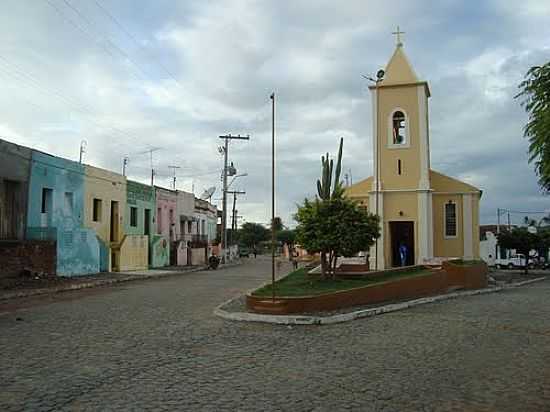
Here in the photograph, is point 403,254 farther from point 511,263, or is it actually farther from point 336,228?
point 511,263

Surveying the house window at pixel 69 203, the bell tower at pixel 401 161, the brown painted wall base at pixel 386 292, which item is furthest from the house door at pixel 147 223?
the brown painted wall base at pixel 386 292

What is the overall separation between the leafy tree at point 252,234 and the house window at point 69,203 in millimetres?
81832

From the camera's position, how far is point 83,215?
98.4ft

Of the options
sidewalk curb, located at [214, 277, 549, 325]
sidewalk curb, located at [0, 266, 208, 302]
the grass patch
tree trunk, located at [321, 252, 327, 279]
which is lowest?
sidewalk curb, located at [214, 277, 549, 325]

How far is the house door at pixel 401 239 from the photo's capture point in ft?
99.5

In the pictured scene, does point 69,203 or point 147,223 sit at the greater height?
point 69,203

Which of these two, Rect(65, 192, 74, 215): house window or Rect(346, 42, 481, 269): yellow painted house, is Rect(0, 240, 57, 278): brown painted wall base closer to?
Rect(65, 192, 74, 215): house window

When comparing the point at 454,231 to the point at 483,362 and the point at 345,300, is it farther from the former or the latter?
the point at 483,362

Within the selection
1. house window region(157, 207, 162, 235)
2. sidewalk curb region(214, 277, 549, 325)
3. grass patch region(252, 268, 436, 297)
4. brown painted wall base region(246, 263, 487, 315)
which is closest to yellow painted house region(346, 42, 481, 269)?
brown painted wall base region(246, 263, 487, 315)

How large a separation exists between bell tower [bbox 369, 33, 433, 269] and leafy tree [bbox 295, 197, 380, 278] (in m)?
9.89

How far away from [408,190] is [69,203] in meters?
16.0

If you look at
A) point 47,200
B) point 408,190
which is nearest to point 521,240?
point 408,190

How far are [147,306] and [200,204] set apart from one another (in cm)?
3782

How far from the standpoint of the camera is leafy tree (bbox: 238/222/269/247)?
111000mm
